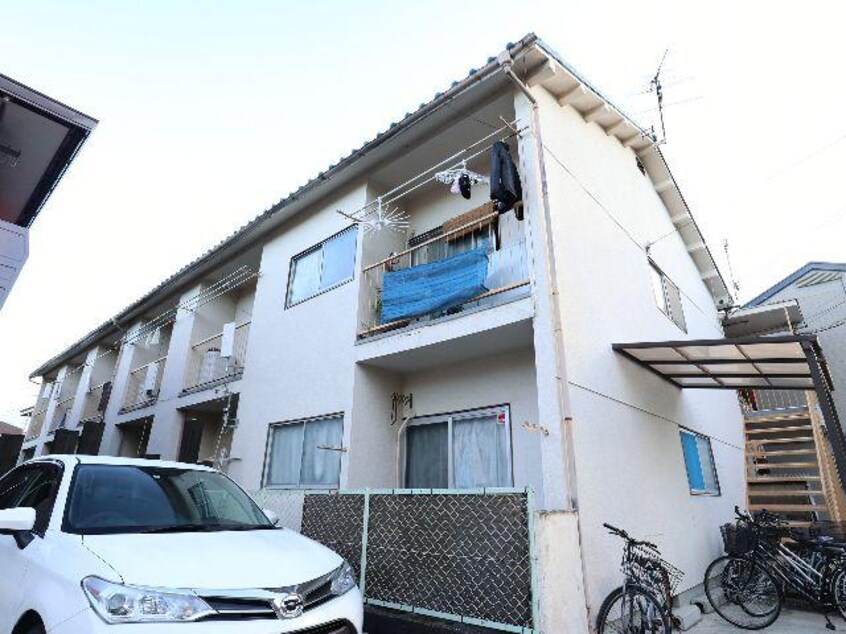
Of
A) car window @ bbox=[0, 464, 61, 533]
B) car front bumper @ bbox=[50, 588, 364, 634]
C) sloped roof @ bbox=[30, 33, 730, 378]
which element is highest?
sloped roof @ bbox=[30, 33, 730, 378]

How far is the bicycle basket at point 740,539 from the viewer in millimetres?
6503

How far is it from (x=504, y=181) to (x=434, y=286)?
1720 millimetres

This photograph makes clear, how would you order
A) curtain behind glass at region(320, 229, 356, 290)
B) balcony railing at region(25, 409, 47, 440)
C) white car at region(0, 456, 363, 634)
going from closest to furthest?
white car at region(0, 456, 363, 634), curtain behind glass at region(320, 229, 356, 290), balcony railing at region(25, 409, 47, 440)

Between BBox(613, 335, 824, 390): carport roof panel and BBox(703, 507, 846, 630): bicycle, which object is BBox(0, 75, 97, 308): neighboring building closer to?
BBox(613, 335, 824, 390): carport roof panel

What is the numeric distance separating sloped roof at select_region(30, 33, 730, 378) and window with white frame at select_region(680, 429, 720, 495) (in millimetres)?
5537

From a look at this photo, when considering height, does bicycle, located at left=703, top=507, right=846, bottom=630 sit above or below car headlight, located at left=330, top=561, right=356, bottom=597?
below

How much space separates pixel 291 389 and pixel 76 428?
39.6 feet

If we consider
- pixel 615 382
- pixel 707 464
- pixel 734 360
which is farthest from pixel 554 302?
pixel 707 464

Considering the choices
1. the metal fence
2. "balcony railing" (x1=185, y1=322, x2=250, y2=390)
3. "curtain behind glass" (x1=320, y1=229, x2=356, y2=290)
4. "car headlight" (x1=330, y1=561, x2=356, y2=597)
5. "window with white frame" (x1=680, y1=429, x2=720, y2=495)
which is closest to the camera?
"car headlight" (x1=330, y1=561, x2=356, y2=597)

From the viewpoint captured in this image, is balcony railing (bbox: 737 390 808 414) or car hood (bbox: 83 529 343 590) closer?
car hood (bbox: 83 529 343 590)

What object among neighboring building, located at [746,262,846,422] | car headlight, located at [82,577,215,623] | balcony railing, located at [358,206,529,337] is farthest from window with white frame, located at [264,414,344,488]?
neighboring building, located at [746,262,846,422]

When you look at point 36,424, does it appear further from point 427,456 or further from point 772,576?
point 772,576

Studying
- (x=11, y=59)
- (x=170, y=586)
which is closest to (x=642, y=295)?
(x=170, y=586)

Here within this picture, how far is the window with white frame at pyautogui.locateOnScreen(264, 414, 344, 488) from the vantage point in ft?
23.5
